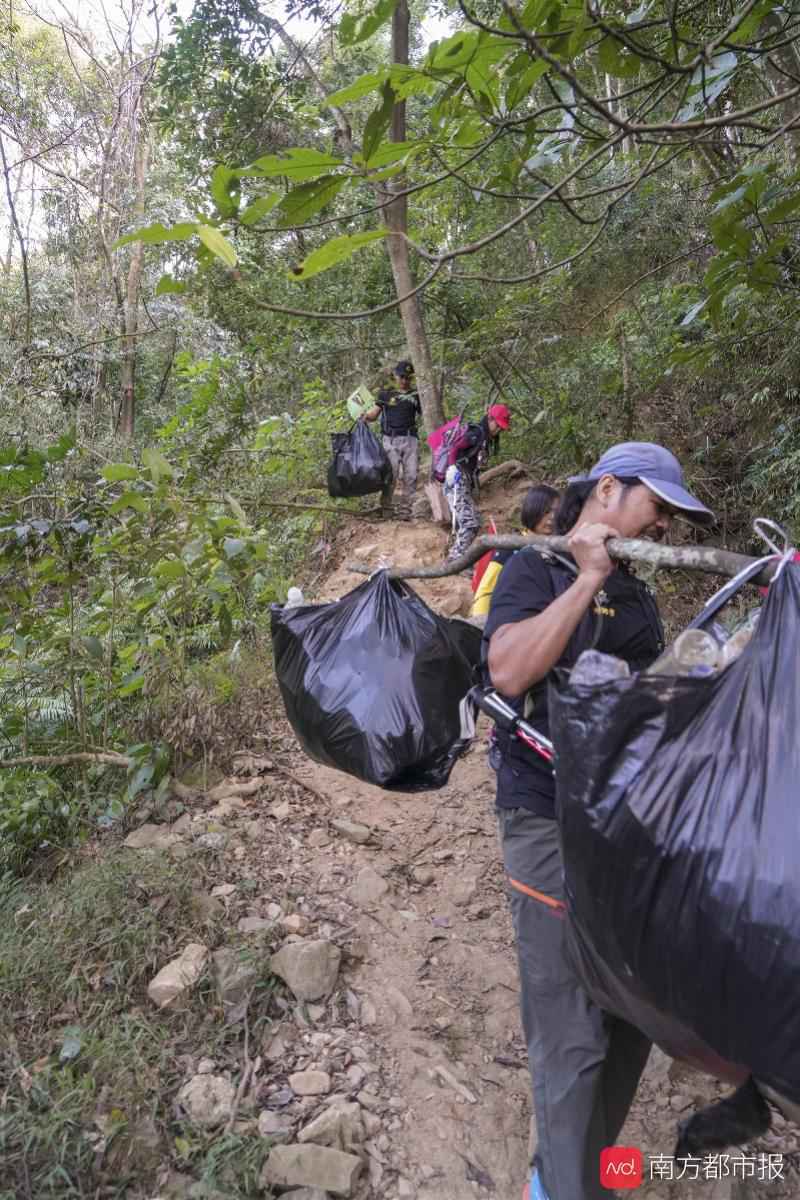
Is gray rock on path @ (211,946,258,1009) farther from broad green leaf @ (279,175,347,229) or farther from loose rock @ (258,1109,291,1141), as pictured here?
broad green leaf @ (279,175,347,229)

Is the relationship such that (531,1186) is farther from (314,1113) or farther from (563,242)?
(563,242)

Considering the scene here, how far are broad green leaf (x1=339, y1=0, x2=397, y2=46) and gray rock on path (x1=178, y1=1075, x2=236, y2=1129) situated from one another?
2167 mm

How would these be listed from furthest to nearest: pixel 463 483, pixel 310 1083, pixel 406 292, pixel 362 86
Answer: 1. pixel 406 292
2. pixel 463 483
3. pixel 310 1083
4. pixel 362 86

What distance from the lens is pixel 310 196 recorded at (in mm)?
1093

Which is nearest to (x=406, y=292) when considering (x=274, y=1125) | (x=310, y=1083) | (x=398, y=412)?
(x=398, y=412)

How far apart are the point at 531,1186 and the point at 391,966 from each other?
94cm

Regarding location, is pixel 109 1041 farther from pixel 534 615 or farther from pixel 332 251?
pixel 332 251

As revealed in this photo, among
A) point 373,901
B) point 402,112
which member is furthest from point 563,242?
point 373,901

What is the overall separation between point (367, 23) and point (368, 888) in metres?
2.54

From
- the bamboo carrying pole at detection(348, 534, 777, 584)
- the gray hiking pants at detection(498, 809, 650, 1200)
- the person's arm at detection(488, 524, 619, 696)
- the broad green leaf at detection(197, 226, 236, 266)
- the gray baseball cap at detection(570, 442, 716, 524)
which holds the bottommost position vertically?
the gray hiking pants at detection(498, 809, 650, 1200)

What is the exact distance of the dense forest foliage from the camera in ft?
4.36

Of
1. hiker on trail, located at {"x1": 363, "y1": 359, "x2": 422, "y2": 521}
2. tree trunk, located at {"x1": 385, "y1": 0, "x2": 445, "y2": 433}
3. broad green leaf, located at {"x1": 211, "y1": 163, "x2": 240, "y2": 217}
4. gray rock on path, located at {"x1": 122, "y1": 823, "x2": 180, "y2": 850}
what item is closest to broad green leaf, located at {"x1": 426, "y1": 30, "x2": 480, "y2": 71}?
broad green leaf, located at {"x1": 211, "y1": 163, "x2": 240, "y2": 217}

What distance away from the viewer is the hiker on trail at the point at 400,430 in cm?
662

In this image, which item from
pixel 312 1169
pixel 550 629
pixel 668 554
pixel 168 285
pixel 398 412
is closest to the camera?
pixel 168 285
